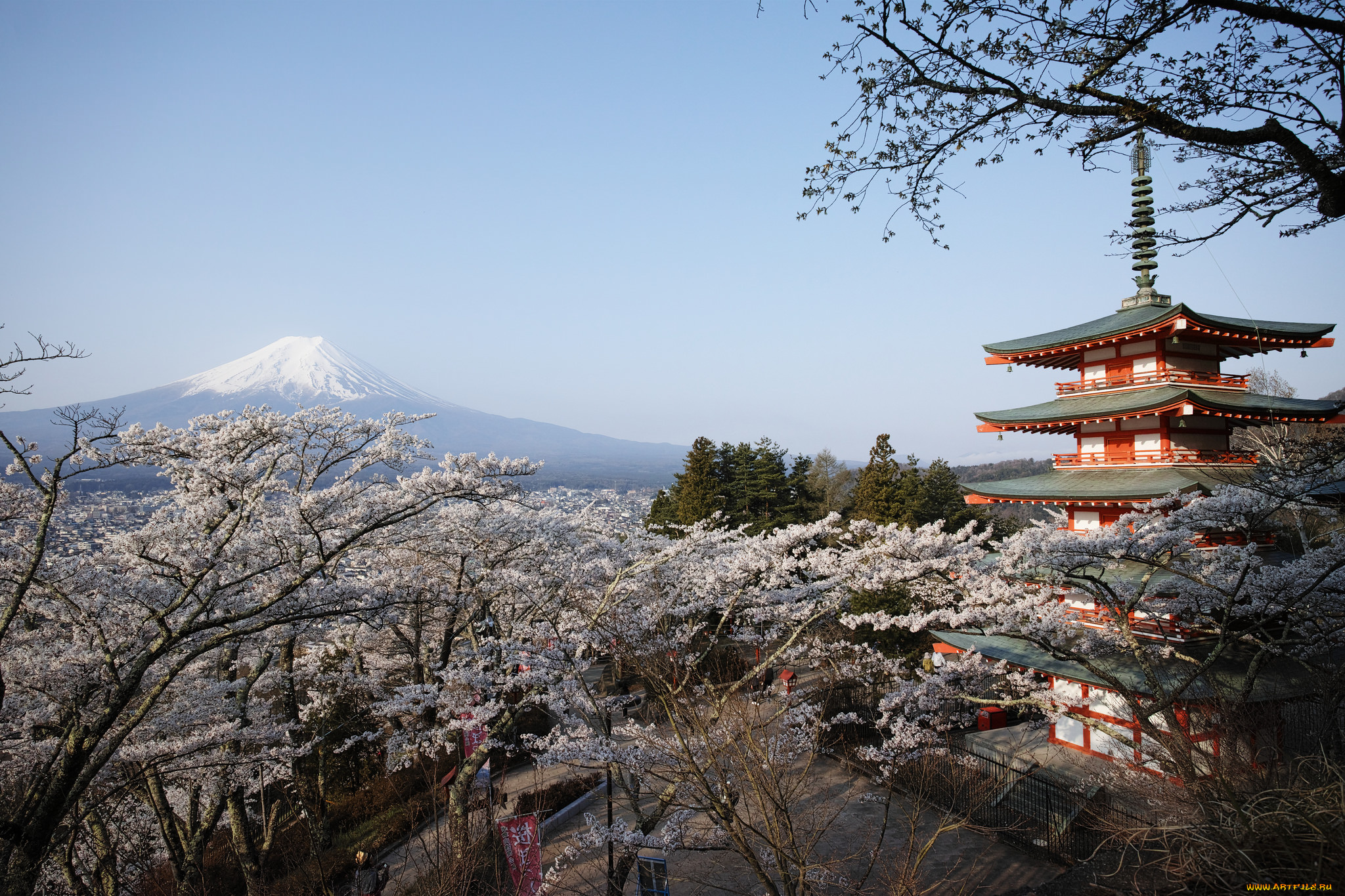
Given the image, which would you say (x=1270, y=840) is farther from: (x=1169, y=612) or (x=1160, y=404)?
(x=1160, y=404)

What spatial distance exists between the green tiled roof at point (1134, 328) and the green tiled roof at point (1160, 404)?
113cm

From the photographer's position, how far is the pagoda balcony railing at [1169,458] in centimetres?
1042

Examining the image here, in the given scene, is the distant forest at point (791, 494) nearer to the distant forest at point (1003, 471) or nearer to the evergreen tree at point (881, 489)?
the evergreen tree at point (881, 489)

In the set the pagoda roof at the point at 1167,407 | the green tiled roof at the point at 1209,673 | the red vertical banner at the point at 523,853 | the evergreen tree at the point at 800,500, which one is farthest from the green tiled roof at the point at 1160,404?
the evergreen tree at the point at 800,500

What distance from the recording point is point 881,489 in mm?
21109

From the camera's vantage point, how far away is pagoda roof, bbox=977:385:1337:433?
32.5ft

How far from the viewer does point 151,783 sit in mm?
8508

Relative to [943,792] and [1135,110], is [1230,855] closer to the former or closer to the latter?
[1135,110]

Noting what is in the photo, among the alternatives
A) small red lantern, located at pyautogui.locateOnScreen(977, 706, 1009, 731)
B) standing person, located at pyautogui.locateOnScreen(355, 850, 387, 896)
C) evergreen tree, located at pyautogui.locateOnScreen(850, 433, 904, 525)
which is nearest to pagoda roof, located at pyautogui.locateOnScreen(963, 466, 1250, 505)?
small red lantern, located at pyautogui.locateOnScreen(977, 706, 1009, 731)

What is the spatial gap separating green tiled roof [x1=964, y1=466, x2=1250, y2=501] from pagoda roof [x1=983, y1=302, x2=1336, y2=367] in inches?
87.4

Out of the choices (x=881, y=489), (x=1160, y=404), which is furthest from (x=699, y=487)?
(x=1160, y=404)

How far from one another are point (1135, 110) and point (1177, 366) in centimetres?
1046

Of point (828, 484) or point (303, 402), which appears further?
point (303, 402)

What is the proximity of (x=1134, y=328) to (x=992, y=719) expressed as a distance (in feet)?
27.5
